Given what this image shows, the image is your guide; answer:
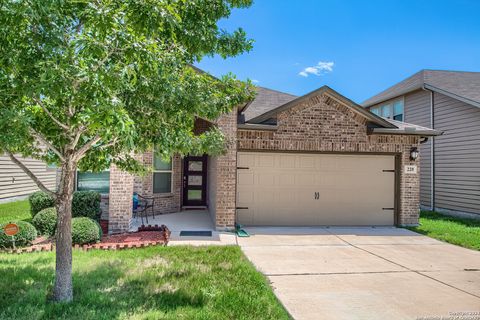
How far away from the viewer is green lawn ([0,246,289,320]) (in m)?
3.67

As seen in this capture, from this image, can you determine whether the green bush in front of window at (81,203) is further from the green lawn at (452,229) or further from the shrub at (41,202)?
the green lawn at (452,229)

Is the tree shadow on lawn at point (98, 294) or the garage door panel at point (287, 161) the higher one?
the garage door panel at point (287, 161)

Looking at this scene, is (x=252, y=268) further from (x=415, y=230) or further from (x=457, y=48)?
(x=457, y=48)

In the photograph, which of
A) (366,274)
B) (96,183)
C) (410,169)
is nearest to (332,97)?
(410,169)

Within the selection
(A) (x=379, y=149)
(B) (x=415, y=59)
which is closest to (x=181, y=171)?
(A) (x=379, y=149)

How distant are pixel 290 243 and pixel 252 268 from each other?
235 centimetres

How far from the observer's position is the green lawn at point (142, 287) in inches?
145

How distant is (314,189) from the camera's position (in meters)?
9.71

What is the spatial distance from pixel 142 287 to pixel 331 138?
270 inches

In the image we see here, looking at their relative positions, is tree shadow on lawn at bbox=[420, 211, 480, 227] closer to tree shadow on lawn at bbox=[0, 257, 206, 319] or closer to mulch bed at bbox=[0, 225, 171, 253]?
mulch bed at bbox=[0, 225, 171, 253]

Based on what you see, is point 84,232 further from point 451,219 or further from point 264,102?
point 451,219

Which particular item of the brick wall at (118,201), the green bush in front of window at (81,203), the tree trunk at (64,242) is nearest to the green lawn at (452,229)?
the brick wall at (118,201)

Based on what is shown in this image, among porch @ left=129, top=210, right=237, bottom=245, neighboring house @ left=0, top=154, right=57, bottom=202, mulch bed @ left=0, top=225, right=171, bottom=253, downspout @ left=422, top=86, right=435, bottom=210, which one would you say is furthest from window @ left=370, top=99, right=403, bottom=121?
neighboring house @ left=0, top=154, right=57, bottom=202

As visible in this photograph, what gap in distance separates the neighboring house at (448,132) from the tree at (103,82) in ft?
35.7
